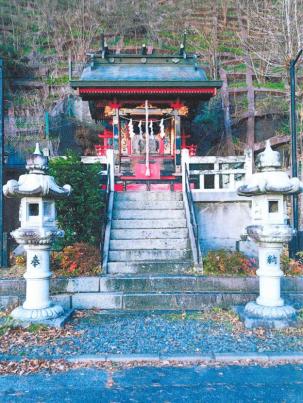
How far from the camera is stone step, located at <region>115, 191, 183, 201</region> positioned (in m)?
11.1

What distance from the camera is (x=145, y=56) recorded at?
57.5ft

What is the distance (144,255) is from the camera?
8953mm

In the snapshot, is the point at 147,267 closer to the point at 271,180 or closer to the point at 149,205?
the point at 149,205

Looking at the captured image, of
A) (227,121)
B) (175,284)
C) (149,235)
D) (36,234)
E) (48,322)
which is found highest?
(227,121)

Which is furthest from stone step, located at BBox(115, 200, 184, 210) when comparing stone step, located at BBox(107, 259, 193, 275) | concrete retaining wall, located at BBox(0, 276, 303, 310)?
concrete retaining wall, located at BBox(0, 276, 303, 310)

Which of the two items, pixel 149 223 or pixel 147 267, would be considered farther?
pixel 149 223

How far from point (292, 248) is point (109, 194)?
5.42m

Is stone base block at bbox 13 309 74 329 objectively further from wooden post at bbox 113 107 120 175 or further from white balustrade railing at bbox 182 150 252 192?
wooden post at bbox 113 107 120 175

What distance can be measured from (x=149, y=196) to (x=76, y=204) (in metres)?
2.82

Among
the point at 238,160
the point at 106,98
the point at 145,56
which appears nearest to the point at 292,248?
the point at 238,160

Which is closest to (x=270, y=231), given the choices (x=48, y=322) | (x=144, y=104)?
(x=48, y=322)

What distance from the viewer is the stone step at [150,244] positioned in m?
9.30

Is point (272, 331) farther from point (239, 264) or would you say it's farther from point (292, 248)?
point (292, 248)

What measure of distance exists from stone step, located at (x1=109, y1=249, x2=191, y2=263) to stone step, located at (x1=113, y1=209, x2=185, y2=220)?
1.51m
